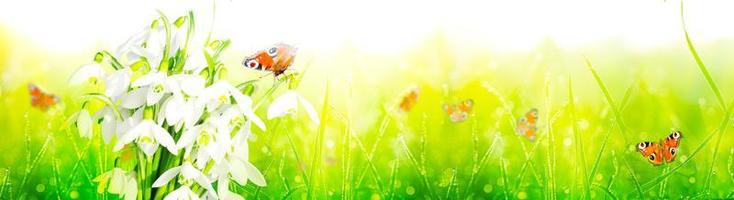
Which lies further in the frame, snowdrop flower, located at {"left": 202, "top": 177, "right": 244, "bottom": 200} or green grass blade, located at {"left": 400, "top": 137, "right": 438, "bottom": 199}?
green grass blade, located at {"left": 400, "top": 137, "right": 438, "bottom": 199}

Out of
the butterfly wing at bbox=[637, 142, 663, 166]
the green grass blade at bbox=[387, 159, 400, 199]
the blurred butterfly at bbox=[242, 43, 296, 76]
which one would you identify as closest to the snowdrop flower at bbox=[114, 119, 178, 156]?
the blurred butterfly at bbox=[242, 43, 296, 76]

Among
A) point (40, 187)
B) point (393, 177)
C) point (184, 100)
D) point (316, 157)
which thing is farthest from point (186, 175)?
point (40, 187)

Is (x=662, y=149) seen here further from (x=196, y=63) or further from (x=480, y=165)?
(x=196, y=63)

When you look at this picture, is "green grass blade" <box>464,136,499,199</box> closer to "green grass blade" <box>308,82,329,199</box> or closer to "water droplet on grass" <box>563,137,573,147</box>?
"water droplet on grass" <box>563,137,573,147</box>

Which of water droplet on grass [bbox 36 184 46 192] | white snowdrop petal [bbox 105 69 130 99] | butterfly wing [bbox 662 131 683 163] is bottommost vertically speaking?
water droplet on grass [bbox 36 184 46 192]

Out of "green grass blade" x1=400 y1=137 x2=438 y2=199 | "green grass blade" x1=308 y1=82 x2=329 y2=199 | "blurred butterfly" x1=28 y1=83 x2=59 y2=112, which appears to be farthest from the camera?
"blurred butterfly" x1=28 y1=83 x2=59 y2=112

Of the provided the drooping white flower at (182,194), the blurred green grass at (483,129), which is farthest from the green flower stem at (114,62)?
the blurred green grass at (483,129)

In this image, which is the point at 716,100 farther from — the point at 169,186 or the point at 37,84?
the point at 37,84
